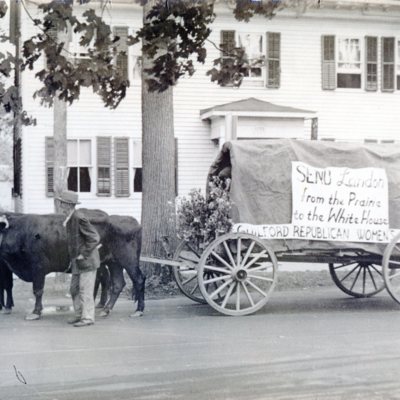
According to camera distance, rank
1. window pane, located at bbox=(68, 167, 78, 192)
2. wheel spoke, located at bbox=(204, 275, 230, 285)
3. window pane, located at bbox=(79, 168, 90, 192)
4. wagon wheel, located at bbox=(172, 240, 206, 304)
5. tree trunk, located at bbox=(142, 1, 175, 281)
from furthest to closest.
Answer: window pane, located at bbox=(79, 168, 90, 192), window pane, located at bbox=(68, 167, 78, 192), tree trunk, located at bbox=(142, 1, 175, 281), wagon wheel, located at bbox=(172, 240, 206, 304), wheel spoke, located at bbox=(204, 275, 230, 285)

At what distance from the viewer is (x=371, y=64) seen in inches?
838

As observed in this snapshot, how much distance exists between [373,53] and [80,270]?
1395 cm

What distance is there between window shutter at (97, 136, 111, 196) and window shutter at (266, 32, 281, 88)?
447cm

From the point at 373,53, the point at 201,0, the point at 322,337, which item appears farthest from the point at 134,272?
the point at 373,53

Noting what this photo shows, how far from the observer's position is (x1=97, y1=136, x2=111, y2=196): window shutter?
18.8 meters

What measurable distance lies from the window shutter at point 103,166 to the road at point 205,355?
815 centimetres

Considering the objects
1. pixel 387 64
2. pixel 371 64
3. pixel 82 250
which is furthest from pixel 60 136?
pixel 387 64

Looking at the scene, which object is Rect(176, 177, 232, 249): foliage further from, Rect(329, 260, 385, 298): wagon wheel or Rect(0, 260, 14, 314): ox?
Rect(0, 260, 14, 314): ox

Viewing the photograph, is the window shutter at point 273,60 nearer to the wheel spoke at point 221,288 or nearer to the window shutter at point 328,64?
the window shutter at point 328,64

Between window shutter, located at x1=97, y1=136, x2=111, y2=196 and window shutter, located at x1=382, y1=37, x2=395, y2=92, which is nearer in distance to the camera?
window shutter, located at x1=97, y1=136, x2=111, y2=196

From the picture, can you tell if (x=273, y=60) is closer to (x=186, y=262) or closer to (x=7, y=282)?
(x=186, y=262)

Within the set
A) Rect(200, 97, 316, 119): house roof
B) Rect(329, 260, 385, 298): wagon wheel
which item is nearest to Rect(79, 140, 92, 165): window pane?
Rect(200, 97, 316, 119): house roof

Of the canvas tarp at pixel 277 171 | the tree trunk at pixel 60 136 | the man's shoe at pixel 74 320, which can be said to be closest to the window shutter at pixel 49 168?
the tree trunk at pixel 60 136

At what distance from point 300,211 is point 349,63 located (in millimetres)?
12086
